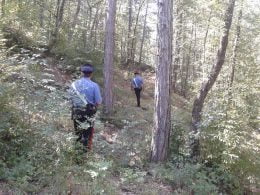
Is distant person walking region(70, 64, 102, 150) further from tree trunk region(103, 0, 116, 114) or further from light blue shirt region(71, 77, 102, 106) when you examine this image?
tree trunk region(103, 0, 116, 114)

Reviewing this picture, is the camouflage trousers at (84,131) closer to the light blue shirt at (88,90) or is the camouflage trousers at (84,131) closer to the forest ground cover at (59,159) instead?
the forest ground cover at (59,159)

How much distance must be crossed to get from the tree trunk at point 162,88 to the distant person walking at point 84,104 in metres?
1.83

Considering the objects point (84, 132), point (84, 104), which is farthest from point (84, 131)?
point (84, 104)

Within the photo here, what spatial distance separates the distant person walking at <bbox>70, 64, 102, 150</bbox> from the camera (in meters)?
7.18

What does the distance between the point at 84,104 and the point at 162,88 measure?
7.31ft

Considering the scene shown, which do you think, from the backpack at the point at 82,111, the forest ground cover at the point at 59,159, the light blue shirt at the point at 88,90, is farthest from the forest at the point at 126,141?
the light blue shirt at the point at 88,90

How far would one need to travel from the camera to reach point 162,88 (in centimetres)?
851

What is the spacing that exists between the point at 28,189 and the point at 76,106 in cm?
233

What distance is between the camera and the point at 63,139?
655cm

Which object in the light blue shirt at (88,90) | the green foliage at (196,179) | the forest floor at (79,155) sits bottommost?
the green foliage at (196,179)

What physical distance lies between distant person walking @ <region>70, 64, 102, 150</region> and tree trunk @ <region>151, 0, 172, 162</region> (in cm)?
183

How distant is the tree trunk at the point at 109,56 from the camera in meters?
14.0

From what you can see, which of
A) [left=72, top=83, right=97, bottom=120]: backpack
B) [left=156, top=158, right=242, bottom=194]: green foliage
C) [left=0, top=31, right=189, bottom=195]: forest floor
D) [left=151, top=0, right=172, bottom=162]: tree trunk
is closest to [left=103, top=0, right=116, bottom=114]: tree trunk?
[left=0, top=31, right=189, bottom=195]: forest floor

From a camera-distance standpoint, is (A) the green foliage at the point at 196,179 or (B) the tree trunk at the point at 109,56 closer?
(A) the green foliage at the point at 196,179
